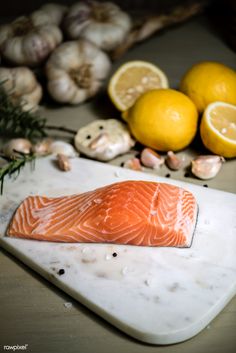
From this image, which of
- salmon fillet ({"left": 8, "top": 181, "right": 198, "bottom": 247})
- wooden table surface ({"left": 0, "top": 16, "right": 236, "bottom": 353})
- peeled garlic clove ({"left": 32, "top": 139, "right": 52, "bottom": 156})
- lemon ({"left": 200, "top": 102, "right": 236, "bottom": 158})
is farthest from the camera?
peeled garlic clove ({"left": 32, "top": 139, "right": 52, "bottom": 156})

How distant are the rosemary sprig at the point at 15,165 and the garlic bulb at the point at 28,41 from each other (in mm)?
637

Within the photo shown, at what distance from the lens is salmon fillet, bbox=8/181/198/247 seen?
1.71 m

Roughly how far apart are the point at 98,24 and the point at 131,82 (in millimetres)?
430

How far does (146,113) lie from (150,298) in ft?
2.86

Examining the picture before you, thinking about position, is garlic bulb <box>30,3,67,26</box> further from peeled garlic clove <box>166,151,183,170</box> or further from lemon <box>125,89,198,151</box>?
peeled garlic clove <box>166,151,183,170</box>

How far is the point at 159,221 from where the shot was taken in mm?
1715

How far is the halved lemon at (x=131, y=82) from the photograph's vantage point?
2443 mm

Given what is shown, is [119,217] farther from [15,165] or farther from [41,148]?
[41,148]

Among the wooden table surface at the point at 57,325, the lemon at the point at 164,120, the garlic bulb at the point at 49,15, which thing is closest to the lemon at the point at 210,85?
the lemon at the point at 164,120

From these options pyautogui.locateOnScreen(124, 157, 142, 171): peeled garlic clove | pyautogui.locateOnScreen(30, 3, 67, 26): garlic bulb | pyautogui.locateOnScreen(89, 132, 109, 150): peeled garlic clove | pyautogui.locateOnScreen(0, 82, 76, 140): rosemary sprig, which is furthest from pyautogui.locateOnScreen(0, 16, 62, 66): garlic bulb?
pyautogui.locateOnScreen(124, 157, 142, 171): peeled garlic clove

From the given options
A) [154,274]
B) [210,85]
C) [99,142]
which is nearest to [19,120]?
[99,142]

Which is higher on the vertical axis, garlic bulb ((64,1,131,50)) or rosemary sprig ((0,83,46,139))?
garlic bulb ((64,1,131,50))

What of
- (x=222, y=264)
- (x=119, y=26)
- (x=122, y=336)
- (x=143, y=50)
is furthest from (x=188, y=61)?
(x=122, y=336)

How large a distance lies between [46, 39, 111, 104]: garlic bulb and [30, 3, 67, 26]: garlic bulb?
25 centimetres
